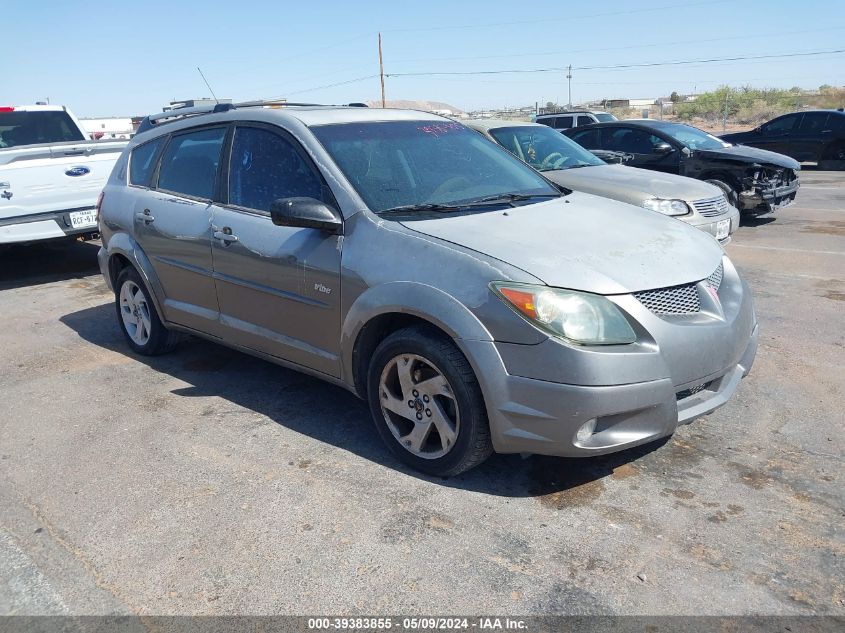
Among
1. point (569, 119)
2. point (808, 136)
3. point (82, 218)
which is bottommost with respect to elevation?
point (808, 136)

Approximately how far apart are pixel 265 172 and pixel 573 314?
218cm

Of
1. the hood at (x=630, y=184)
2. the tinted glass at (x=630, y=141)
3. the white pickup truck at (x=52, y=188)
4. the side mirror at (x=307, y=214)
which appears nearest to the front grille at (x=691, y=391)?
the side mirror at (x=307, y=214)

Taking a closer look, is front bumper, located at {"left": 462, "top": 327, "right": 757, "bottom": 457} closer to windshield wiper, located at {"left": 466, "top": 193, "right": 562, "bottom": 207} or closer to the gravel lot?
the gravel lot

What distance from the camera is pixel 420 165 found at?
429 cm

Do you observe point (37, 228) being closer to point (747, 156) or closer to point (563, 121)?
point (747, 156)

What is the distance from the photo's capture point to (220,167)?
15.4 ft

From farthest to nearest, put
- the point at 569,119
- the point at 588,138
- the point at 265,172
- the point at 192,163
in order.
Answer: the point at 569,119 < the point at 588,138 < the point at 192,163 < the point at 265,172

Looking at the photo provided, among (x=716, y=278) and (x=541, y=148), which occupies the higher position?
(x=541, y=148)

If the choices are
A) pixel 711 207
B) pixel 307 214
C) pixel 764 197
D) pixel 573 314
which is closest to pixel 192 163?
pixel 307 214

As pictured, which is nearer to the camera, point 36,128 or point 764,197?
point 36,128

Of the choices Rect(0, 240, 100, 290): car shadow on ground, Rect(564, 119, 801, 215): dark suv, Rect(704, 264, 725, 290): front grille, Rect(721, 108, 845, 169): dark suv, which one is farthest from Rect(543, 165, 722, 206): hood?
Rect(721, 108, 845, 169): dark suv

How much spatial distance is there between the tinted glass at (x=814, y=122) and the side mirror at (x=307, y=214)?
60.9 ft

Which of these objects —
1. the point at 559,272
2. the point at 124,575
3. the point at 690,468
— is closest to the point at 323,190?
the point at 559,272

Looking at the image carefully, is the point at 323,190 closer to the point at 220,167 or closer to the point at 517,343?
the point at 220,167
